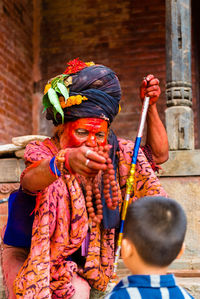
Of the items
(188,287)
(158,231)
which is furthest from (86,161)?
(188,287)

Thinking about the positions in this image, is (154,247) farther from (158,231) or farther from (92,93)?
(92,93)

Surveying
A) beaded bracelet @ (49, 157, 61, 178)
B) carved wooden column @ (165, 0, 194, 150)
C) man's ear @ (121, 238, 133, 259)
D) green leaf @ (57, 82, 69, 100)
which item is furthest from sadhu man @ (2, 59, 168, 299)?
carved wooden column @ (165, 0, 194, 150)

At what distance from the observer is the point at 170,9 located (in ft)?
11.9

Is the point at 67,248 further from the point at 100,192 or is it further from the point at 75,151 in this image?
the point at 75,151

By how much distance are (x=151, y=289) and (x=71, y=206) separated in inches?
31.0

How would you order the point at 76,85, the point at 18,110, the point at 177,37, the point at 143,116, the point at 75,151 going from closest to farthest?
1. the point at 75,151
2. the point at 76,85
3. the point at 143,116
4. the point at 177,37
5. the point at 18,110

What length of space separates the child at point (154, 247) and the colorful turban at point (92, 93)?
814 mm

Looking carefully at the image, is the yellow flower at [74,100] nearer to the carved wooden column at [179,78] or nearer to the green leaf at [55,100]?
the green leaf at [55,100]

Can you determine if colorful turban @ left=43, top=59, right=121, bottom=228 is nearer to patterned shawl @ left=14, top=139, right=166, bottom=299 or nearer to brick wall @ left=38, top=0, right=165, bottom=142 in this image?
patterned shawl @ left=14, top=139, right=166, bottom=299

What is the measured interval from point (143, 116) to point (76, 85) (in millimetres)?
429

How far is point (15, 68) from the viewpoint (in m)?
5.63

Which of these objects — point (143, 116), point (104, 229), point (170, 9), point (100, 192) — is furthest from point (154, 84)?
point (170, 9)

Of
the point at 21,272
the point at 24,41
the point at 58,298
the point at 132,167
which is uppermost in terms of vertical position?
the point at 24,41

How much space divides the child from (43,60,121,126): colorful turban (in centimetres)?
81
